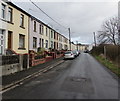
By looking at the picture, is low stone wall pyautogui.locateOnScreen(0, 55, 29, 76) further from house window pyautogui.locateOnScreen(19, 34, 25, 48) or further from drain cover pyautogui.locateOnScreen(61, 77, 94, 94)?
house window pyautogui.locateOnScreen(19, 34, 25, 48)

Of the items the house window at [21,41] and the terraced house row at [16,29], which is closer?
the terraced house row at [16,29]

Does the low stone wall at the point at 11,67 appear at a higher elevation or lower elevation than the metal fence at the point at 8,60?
lower

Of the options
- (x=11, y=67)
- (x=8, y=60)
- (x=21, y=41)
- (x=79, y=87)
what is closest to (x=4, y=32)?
(x=21, y=41)

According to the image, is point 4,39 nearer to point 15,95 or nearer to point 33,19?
point 33,19

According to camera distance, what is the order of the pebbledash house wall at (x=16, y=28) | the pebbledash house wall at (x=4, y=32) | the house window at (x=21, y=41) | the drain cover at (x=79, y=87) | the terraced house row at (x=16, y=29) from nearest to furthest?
the drain cover at (x=79, y=87) < the pebbledash house wall at (x=4, y=32) < the terraced house row at (x=16, y=29) < the pebbledash house wall at (x=16, y=28) < the house window at (x=21, y=41)

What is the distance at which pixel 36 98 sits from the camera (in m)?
6.74

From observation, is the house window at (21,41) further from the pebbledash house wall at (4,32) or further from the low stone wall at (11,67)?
the low stone wall at (11,67)

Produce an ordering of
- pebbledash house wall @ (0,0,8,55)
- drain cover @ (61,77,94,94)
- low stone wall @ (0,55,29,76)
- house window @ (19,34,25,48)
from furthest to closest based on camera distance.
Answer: house window @ (19,34,25,48) < pebbledash house wall @ (0,0,8,55) < low stone wall @ (0,55,29,76) < drain cover @ (61,77,94,94)

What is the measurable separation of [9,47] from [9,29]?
6.63ft

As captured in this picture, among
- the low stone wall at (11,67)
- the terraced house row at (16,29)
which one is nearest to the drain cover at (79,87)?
the low stone wall at (11,67)

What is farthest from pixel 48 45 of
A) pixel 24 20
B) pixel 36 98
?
pixel 36 98

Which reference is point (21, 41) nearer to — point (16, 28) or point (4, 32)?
point (16, 28)

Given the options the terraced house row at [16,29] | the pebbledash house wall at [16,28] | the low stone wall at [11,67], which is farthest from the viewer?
the pebbledash house wall at [16,28]

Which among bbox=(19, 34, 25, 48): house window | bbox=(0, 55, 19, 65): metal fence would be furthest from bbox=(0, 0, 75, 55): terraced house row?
bbox=(0, 55, 19, 65): metal fence
